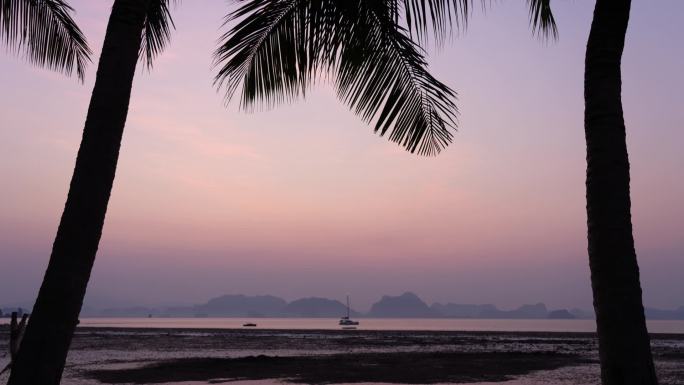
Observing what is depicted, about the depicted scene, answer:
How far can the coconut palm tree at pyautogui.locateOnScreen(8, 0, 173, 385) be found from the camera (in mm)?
Answer: 4180

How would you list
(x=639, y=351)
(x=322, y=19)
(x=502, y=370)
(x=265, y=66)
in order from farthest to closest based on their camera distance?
(x=502, y=370) → (x=265, y=66) → (x=322, y=19) → (x=639, y=351)

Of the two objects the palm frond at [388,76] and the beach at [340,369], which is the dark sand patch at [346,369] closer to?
the beach at [340,369]

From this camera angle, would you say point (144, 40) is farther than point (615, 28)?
Yes

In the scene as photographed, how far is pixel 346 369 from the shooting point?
28.1 metres

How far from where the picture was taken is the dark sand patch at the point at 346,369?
24422mm

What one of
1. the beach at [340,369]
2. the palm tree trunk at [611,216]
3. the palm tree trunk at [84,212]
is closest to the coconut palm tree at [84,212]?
the palm tree trunk at [84,212]

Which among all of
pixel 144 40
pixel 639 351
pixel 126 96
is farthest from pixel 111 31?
pixel 639 351

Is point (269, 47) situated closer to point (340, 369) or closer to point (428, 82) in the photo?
point (428, 82)

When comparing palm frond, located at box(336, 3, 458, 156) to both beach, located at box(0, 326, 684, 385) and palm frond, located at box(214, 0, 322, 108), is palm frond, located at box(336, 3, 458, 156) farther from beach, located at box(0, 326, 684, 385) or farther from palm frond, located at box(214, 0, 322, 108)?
beach, located at box(0, 326, 684, 385)

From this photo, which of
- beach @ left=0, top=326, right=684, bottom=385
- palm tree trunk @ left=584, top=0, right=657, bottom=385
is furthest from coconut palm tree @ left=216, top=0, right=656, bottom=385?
beach @ left=0, top=326, right=684, bottom=385

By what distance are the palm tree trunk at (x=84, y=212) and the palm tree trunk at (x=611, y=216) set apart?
327 centimetres

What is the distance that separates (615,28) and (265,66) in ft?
12.7

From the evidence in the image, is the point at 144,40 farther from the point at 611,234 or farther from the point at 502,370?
the point at 502,370

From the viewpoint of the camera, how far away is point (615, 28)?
506 cm
